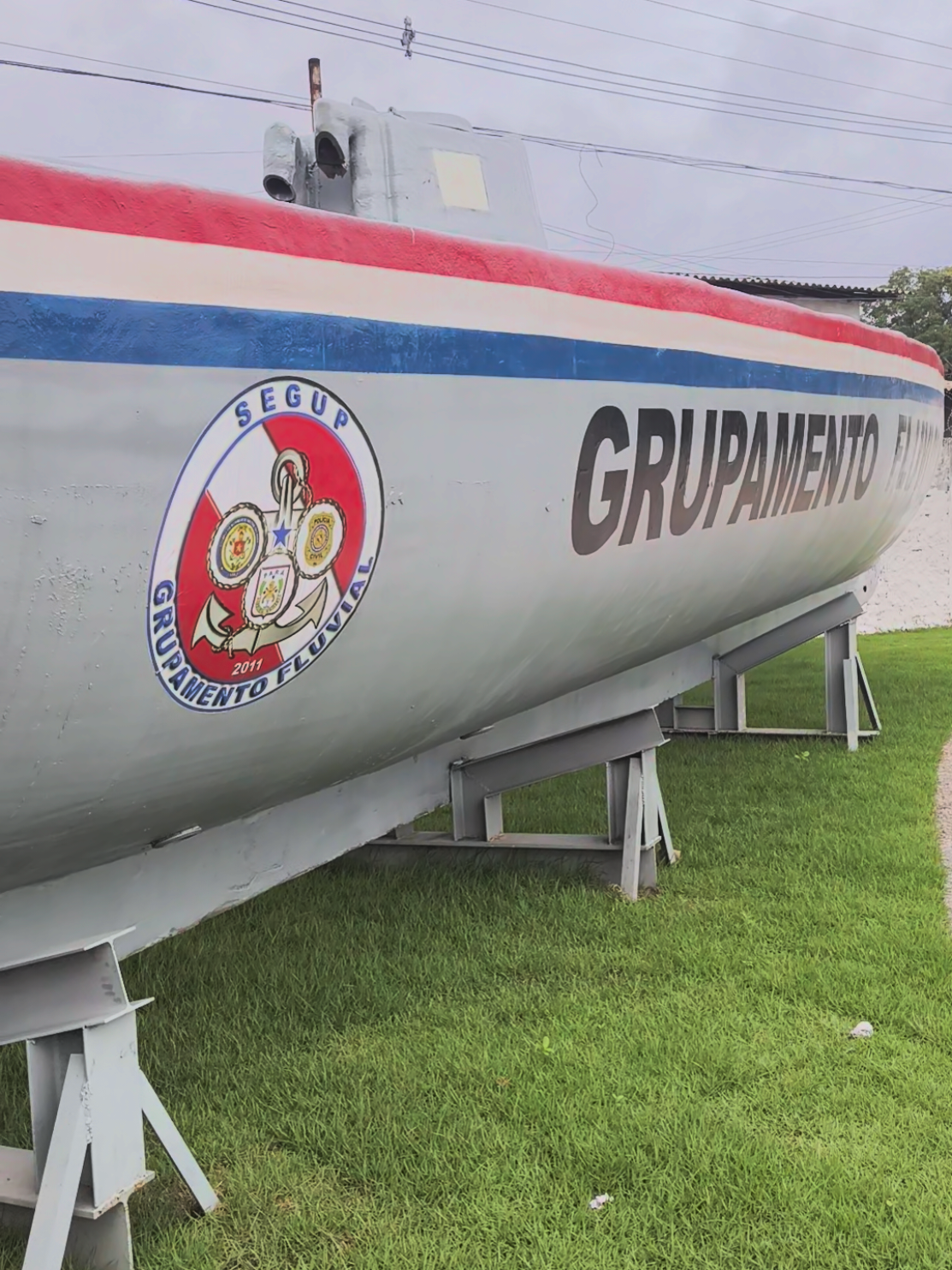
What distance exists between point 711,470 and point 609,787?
1.51 meters

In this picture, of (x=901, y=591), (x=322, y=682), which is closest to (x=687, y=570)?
(x=322, y=682)

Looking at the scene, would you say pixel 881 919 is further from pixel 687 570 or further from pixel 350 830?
pixel 350 830

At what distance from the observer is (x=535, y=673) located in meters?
3.54

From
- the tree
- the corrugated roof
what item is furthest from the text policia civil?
the tree

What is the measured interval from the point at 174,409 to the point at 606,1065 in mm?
2126

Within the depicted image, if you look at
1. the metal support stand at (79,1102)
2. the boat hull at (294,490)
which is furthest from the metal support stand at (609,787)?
the metal support stand at (79,1102)

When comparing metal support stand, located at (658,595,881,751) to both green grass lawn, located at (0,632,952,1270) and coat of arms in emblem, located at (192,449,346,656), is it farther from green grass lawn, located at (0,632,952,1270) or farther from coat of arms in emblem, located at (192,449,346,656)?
coat of arms in emblem, located at (192,449,346,656)

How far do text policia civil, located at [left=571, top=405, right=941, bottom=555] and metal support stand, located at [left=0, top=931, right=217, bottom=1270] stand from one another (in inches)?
66.2

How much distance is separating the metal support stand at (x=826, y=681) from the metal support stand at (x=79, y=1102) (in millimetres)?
4638

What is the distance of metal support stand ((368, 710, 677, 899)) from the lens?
14.8ft

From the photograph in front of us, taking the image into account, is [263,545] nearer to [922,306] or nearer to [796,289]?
[796,289]

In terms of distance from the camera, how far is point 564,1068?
323 cm

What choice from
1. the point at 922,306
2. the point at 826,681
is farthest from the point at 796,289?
the point at 922,306

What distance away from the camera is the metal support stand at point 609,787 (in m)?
4.50
